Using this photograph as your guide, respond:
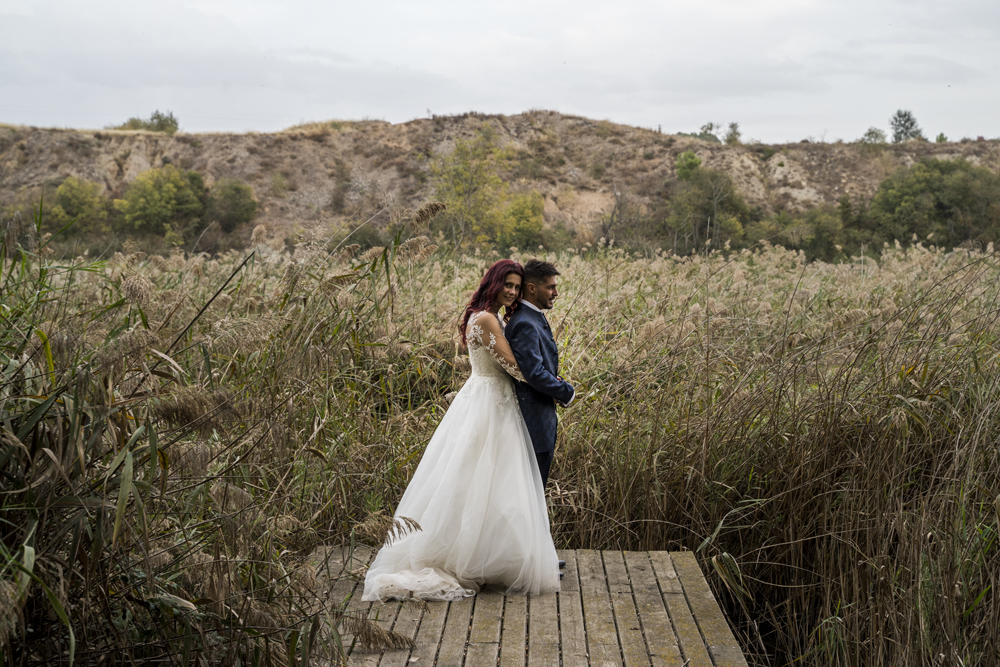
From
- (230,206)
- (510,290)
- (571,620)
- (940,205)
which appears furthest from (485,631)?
(230,206)

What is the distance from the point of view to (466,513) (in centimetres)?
333

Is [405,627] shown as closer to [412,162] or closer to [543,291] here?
[543,291]

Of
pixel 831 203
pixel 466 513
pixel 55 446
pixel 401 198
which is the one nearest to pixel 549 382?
pixel 466 513

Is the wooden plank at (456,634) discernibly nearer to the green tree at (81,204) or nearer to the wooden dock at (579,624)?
the wooden dock at (579,624)

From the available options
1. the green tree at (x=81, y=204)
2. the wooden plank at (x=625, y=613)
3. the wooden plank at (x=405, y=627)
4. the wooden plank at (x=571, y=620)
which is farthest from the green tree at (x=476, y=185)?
the wooden plank at (x=405, y=627)

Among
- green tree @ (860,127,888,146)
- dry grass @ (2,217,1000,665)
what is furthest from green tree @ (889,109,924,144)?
dry grass @ (2,217,1000,665)

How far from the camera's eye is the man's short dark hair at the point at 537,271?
137 inches

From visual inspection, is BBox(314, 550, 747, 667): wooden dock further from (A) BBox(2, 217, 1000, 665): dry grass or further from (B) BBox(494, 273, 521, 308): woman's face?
(B) BBox(494, 273, 521, 308): woman's face

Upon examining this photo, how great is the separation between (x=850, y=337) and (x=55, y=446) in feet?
13.1

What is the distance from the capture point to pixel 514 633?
2.90 metres

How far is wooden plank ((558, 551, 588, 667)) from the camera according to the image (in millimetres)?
2729

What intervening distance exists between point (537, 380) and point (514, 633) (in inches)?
41.4

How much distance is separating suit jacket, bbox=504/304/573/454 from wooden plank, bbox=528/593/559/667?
674 millimetres

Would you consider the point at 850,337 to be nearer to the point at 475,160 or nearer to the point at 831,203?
the point at 475,160
